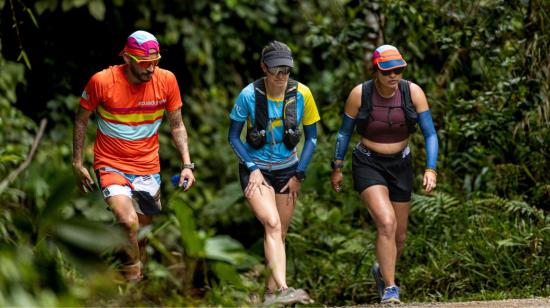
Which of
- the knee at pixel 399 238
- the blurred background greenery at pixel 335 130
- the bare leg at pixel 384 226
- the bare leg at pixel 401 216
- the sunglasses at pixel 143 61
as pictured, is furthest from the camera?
the blurred background greenery at pixel 335 130

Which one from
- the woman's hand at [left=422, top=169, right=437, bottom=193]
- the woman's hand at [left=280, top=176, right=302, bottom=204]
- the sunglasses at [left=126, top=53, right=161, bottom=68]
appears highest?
the sunglasses at [left=126, top=53, right=161, bottom=68]

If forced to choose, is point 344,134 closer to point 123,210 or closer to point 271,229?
point 271,229

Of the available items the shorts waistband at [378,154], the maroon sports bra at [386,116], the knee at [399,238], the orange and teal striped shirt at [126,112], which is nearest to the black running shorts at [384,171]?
the shorts waistband at [378,154]

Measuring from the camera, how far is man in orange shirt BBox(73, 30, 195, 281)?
7879mm

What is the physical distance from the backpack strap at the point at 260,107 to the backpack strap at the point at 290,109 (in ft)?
0.49

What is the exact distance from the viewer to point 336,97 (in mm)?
11953

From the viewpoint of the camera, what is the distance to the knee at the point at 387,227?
7922mm

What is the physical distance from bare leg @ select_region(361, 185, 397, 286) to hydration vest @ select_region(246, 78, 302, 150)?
0.75m

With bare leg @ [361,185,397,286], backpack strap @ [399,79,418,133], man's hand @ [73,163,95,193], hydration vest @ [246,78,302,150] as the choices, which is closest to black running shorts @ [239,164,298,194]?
hydration vest @ [246,78,302,150]

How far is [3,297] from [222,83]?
473 inches

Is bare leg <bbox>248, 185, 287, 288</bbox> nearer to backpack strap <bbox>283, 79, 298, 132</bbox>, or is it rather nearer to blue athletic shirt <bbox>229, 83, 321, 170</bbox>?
blue athletic shirt <bbox>229, 83, 321, 170</bbox>

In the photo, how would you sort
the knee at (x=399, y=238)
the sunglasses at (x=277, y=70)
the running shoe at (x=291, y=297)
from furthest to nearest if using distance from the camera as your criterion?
the knee at (x=399, y=238)
the sunglasses at (x=277, y=70)
the running shoe at (x=291, y=297)

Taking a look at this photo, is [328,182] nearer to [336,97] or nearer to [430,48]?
[336,97]

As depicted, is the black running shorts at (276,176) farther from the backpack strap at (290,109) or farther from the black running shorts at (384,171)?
the black running shorts at (384,171)
